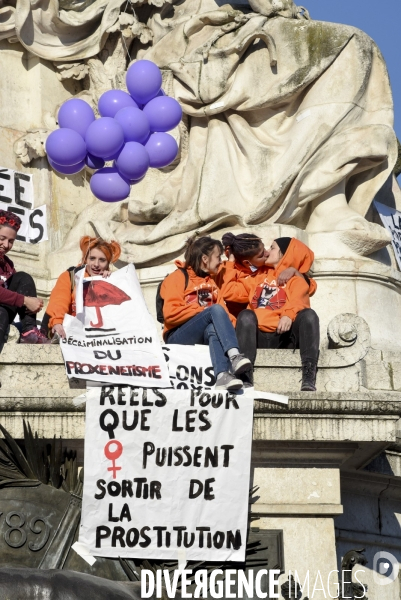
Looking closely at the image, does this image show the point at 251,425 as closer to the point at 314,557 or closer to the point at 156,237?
the point at 314,557

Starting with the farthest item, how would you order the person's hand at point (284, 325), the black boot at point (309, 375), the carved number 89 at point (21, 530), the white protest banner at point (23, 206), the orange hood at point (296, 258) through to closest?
1. the white protest banner at point (23, 206)
2. the orange hood at point (296, 258)
3. the person's hand at point (284, 325)
4. the black boot at point (309, 375)
5. the carved number 89 at point (21, 530)

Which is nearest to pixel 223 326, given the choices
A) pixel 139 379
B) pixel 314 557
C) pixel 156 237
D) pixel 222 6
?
pixel 139 379

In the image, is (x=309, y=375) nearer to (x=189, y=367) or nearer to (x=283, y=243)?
(x=189, y=367)

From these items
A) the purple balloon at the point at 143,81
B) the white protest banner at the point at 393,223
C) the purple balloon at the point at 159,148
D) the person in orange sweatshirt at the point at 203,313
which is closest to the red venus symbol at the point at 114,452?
the person in orange sweatshirt at the point at 203,313

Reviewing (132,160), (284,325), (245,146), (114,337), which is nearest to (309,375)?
(284,325)

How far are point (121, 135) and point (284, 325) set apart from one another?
244 cm

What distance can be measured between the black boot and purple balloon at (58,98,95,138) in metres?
3.23

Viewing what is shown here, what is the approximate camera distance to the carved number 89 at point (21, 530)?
13008mm

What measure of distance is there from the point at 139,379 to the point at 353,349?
182cm

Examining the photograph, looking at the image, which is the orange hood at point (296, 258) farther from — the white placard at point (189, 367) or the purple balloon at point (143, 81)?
the purple balloon at point (143, 81)

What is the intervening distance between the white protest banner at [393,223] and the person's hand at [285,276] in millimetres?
2858

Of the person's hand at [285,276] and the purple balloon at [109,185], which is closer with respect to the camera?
the person's hand at [285,276]

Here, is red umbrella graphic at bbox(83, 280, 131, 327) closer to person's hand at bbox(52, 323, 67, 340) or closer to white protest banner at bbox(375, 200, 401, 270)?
Answer: person's hand at bbox(52, 323, 67, 340)

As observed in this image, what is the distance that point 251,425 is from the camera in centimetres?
A: 1325
